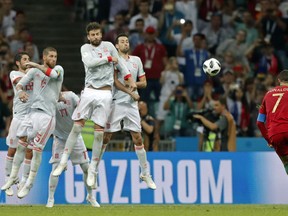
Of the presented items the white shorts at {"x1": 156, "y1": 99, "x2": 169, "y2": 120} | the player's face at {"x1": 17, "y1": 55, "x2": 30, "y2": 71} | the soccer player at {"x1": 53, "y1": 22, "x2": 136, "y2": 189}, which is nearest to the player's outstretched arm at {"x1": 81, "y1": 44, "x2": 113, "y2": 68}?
the soccer player at {"x1": 53, "y1": 22, "x2": 136, "y2": 189}

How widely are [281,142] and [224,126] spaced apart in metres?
6.29

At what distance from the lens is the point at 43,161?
2562 cm

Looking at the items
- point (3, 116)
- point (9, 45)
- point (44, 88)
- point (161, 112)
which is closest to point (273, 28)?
point (161, 112)

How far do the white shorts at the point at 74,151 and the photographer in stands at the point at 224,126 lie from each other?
514cm

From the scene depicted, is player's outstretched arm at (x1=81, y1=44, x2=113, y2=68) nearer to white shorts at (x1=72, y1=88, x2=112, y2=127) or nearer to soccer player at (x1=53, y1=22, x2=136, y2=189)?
soccer player at (x1=53, y1=22, x2=136, y2=189)

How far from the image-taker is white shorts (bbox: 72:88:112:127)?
71.1 ft

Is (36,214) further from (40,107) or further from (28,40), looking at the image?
(28,40)

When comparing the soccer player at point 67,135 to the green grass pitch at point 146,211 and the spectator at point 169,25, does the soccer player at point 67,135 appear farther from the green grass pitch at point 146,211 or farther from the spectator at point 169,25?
the spectator at point 169,25

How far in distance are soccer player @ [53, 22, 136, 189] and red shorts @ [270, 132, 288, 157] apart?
2.96m

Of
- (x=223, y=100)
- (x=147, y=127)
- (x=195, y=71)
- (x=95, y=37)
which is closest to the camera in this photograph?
(x=95, y=37)

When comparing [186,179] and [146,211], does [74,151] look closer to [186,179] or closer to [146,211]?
[146,211]

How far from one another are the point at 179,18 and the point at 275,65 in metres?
2.61

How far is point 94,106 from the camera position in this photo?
855 inches

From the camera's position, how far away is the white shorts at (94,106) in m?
21.7
